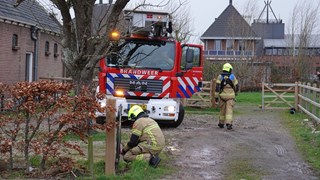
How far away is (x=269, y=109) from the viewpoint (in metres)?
21.6

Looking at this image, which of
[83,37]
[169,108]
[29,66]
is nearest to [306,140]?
[169,108]

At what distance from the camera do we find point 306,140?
11.9 metres

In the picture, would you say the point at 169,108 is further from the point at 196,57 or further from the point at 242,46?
the point at 242,46

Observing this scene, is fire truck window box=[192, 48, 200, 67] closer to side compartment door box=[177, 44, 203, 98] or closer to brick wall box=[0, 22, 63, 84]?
side compartment door box=[177, 44, 203, 98]

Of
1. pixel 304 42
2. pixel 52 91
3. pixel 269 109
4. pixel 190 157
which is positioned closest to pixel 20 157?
pixel 52 91

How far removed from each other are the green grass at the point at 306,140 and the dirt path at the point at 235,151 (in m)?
0.18

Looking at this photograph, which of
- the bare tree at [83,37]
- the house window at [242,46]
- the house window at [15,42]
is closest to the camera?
the bare tree at [83,37]

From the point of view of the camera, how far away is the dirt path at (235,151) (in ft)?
27.3

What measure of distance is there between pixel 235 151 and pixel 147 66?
3824 millimetres

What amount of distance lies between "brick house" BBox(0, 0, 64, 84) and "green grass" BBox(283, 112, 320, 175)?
8393 mm

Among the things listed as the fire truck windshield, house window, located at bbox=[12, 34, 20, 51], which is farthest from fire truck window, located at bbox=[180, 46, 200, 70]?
house window, located at bbox=[12, 34, 20, 51]

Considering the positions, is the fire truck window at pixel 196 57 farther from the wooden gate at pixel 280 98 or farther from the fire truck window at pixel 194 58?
the wooden gate at pixel 280 98

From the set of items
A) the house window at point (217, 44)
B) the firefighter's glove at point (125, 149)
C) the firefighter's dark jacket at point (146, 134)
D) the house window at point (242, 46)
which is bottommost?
the firefighter's glove at point (125, 149)

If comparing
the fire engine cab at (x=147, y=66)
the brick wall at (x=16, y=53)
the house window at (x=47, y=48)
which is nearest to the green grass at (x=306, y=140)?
the fire engine cab at (x=147, y=66)
